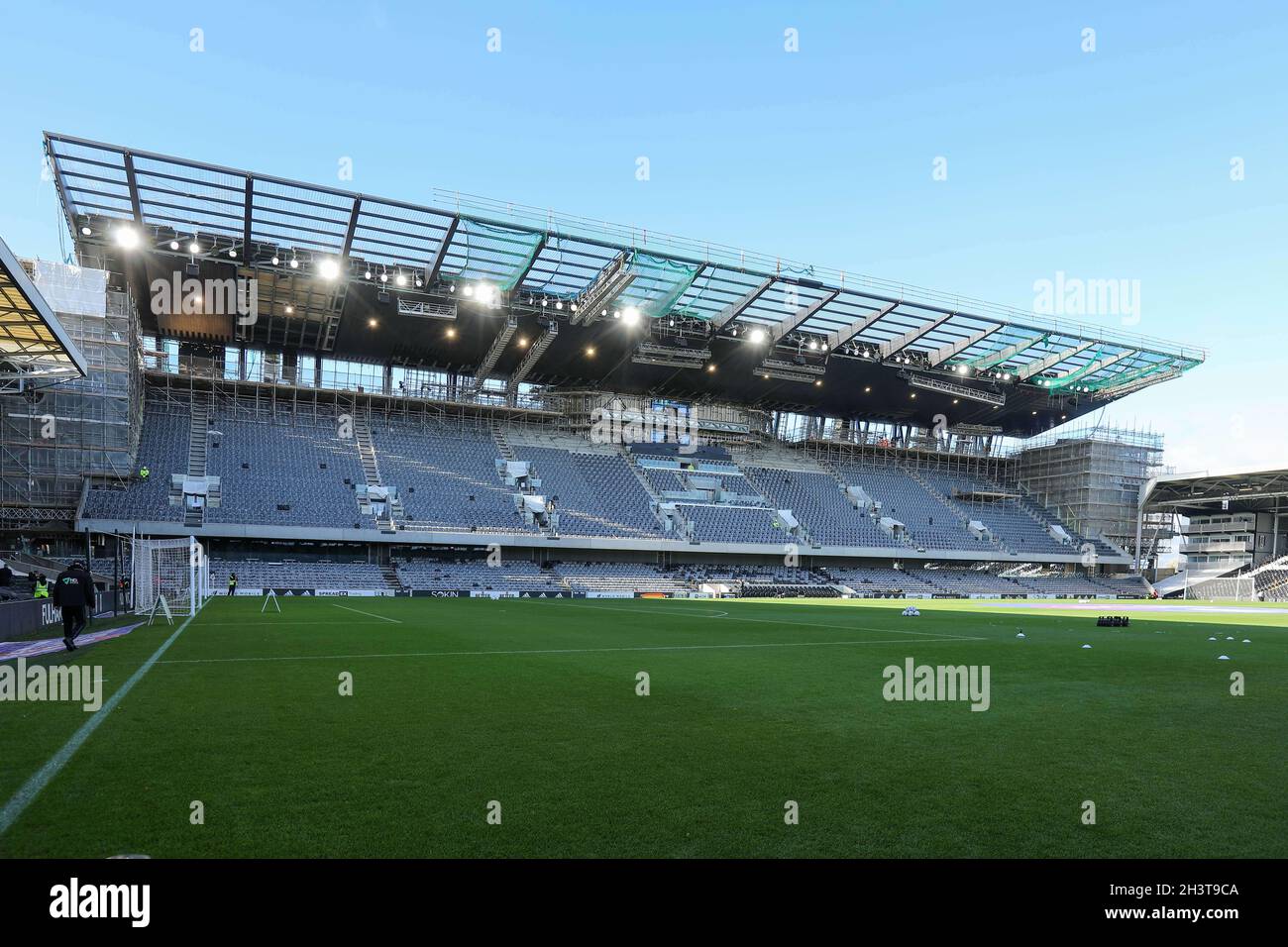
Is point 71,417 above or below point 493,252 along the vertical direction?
below

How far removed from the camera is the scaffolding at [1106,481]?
71.4 m

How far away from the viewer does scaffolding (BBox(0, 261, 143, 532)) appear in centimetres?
3794

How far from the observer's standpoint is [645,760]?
6.57 metres

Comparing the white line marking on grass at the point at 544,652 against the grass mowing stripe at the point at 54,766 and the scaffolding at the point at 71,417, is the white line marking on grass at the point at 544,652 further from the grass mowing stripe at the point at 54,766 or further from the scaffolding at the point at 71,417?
the scaffolding at the point at 71,417

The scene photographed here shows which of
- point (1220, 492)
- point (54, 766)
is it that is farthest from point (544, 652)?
point (1220, 492)

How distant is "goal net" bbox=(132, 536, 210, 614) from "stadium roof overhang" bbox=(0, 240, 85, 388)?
687 centimetres

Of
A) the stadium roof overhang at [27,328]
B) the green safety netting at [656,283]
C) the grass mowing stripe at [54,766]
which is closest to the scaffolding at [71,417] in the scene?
the stadium roof overhang at [27,328]

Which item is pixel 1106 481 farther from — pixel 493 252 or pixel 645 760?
pixel 645 760

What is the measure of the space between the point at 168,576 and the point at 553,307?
26338 millimetres

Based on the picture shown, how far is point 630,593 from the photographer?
50500mm

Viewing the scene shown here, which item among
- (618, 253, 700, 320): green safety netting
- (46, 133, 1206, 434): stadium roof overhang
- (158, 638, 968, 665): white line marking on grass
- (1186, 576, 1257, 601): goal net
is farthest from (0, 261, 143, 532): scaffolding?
(1186, 576, 1257, 601): goal net

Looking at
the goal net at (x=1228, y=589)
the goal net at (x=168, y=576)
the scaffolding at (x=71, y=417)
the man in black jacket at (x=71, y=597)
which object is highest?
the scaffolding at (x=71, y=417)

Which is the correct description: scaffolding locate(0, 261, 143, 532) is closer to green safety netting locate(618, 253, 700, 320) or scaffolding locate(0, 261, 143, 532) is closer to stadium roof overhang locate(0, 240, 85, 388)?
stadium roof overhang locate(0, 240, 85, 388)

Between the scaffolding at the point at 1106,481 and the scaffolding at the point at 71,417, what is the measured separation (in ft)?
239
